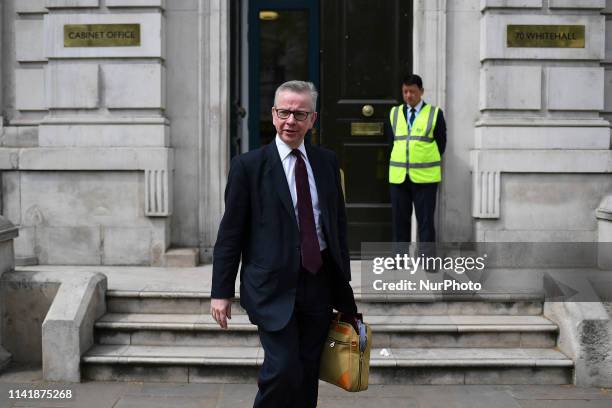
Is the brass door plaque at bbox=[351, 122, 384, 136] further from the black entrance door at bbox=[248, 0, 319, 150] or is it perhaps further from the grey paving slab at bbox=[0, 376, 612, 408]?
the grey paving slab at bbox=[0, 376, 612, 408]

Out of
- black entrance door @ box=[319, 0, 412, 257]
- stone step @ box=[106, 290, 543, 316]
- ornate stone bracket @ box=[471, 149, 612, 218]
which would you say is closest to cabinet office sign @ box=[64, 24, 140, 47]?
black entrance door @ box=[319, 0, 412, 257]

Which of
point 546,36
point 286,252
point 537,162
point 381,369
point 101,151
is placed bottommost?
point 381,369

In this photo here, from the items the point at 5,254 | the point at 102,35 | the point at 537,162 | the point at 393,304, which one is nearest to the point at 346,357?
the point at 393,304

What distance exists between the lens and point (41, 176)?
824 centimetres

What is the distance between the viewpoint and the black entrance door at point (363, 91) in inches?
347

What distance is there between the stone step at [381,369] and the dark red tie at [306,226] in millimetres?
2312

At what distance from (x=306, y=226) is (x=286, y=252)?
18cm

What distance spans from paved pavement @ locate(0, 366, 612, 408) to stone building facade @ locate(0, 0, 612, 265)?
250 cm

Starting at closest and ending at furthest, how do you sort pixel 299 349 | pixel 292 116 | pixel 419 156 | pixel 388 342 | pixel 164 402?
pixel 292 116
pixel 299 349
pixel 164 402
pixel 388 342
pixel 419 156

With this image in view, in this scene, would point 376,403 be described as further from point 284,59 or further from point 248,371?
point 284,59

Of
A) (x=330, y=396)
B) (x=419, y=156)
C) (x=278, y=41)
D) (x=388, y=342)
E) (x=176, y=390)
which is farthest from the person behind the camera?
(x=278, y=41)

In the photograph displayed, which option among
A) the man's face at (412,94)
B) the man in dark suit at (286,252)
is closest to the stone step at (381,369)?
the man in dark suit at (286,252)

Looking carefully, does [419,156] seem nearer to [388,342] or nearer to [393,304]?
[393,304]

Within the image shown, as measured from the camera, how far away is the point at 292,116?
12.5ft
